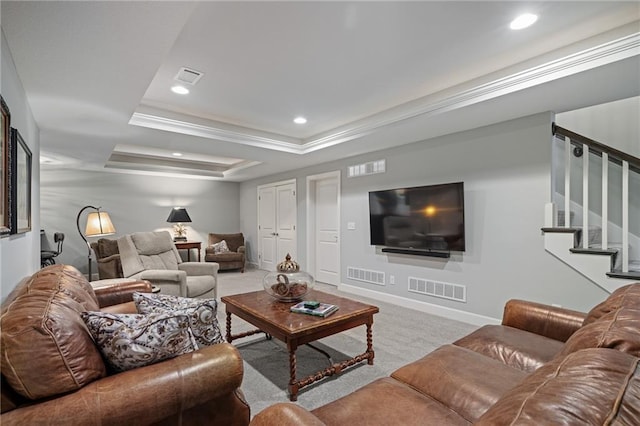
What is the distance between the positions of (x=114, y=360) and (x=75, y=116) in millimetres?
2731

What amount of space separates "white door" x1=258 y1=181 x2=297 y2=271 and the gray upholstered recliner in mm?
2495

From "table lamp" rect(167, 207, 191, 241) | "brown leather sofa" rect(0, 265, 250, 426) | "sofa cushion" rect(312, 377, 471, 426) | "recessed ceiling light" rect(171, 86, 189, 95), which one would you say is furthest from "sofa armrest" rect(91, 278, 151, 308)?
"table lamp" rect(167, 207, 191, 241)

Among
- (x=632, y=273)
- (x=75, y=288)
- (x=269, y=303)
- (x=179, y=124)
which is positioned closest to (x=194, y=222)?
(x=179, y=124)

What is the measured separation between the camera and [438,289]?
3.89 m

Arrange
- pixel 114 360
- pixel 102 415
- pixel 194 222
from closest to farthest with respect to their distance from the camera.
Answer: pixel 102 415, pixel 114 360, pixel 194 222

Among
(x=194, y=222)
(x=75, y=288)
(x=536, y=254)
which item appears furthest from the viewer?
(x=194, y=222)

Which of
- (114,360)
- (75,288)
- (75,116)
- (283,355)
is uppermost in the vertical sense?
(75,116)

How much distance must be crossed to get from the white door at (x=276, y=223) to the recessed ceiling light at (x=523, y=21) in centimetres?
458

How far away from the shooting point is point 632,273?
103 inches

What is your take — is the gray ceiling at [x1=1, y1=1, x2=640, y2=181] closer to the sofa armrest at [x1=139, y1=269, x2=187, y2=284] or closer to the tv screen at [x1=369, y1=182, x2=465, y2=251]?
the tv screen at [x1=369, y1=182, x2=465, y2=251]

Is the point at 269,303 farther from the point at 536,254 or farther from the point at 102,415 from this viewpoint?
the point at 536,254

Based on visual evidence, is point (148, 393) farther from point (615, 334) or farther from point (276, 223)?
point (276, 223)

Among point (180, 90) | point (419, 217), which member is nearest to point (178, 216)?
point (180, 90)

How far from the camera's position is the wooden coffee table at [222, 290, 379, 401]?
2.08 m
